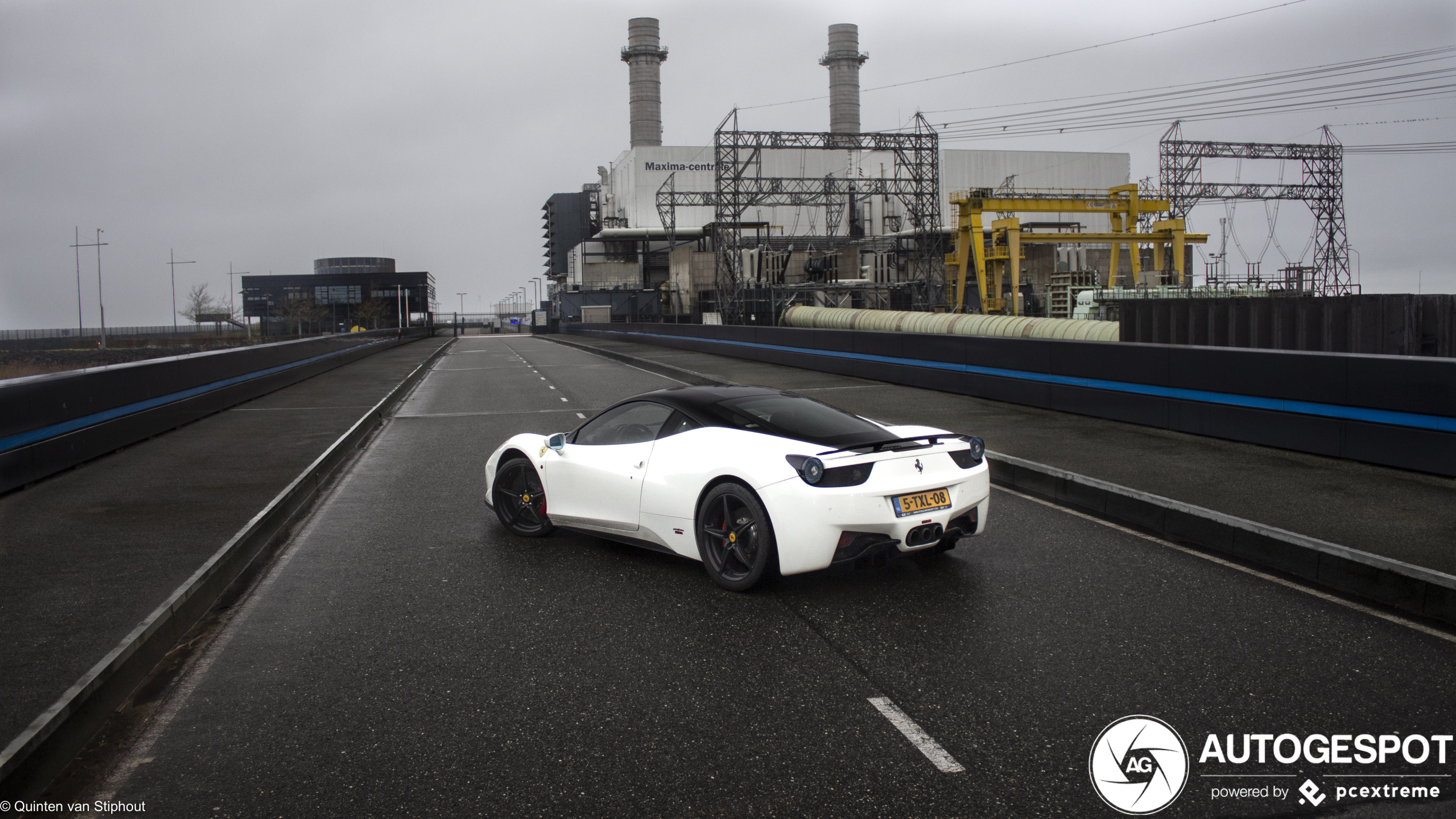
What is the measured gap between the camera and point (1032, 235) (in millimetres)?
65750

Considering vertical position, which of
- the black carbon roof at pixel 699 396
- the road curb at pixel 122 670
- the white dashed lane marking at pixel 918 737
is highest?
the black carbon roof at pixel 699 396

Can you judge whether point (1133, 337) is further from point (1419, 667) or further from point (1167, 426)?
point (1419, 667)

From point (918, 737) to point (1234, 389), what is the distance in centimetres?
925

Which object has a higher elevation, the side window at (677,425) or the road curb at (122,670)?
the side window at (677,425)

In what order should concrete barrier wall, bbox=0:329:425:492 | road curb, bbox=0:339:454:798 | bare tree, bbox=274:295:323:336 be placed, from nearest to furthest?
road curb, bbox=0:339:454:798 → concrete barrier wall, bbox=0:329:425:492 → bare tree, bbox=274:295:323:336

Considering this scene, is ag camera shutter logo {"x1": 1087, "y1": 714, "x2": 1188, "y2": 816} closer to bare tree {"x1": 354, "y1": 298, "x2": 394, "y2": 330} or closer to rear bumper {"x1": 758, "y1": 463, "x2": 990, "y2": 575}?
rear bumper {"x1": 758, "y1": 463, "x2": 990, "y2": 575}

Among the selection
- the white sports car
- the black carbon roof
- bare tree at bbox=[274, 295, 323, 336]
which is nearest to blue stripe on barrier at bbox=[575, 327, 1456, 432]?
the white sports car

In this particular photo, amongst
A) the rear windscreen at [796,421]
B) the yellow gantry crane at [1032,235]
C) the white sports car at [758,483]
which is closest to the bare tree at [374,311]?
the yellow gantry crane at [1032,235]

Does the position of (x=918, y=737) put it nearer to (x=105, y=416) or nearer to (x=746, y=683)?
(x=746, y=683)

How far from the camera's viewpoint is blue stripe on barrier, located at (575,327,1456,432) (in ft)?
30.5

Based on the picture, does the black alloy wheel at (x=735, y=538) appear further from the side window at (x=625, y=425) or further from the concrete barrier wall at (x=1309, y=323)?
the concrete barrier wall at (x=1309, y=323)

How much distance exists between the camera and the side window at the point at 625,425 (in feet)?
22.9

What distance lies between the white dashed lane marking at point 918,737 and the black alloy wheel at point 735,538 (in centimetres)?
153

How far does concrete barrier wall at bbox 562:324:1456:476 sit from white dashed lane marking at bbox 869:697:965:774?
7.48m
